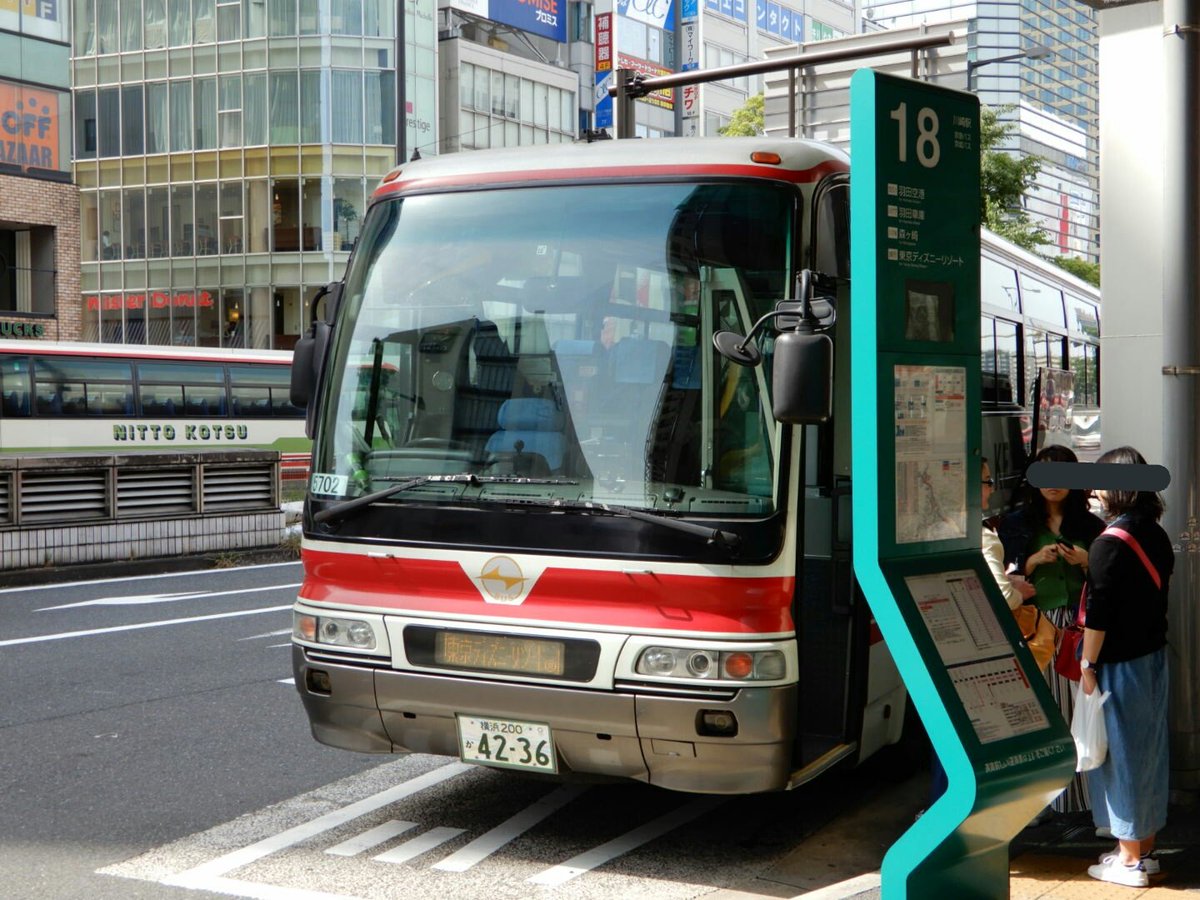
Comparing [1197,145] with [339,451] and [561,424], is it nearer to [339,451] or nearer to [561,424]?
[561,424]

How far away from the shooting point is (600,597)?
18.1ft

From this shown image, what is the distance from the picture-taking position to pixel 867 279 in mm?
4199

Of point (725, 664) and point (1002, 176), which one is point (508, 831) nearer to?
point (725, 664)

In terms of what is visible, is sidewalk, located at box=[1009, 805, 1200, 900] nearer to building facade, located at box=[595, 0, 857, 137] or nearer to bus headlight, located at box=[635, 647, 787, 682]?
bus headlight, located at box=[635, 647, 787, 682]

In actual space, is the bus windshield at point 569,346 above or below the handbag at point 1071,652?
above

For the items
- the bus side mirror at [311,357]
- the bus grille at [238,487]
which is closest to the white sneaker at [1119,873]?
the bus side mirror at [311,357]

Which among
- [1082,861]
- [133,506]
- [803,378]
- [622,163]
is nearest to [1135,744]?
[1082,861]

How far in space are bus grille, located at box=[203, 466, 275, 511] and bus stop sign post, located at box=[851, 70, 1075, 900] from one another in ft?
47.3

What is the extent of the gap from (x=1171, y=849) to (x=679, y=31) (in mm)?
70009

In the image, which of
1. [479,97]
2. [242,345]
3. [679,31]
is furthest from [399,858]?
[679,31]

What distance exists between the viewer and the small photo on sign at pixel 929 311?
4369mm

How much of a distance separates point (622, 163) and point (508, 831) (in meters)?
2.94

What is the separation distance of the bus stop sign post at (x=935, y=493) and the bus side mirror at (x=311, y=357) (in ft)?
9.63

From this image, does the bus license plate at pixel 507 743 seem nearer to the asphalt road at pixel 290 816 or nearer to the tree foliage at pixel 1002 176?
the asphalt road at pixel 290 816
